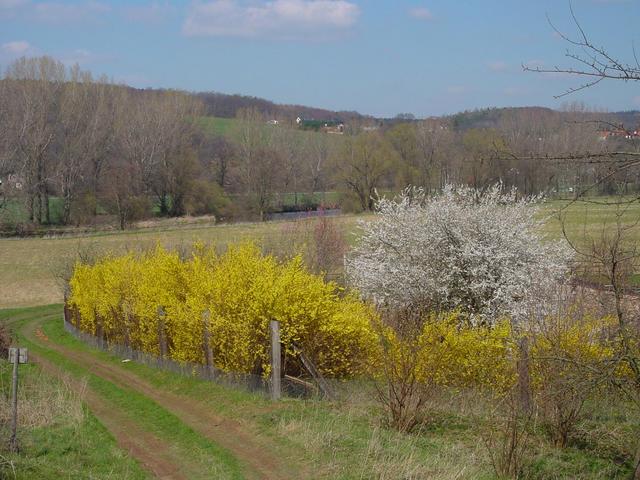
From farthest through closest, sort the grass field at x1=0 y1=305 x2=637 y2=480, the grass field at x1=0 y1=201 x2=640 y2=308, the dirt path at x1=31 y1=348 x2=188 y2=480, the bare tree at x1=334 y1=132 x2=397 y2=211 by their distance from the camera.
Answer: the bare tree at x1=334 y1=132 x2=397 y2=211, the grass field at x1=0 y1=201 x2=640 y2=308, the dirt path at x1=31 y1=348 x2=188 y2=480, the grass field at x1=0 y1=305 x2=637 y2=480

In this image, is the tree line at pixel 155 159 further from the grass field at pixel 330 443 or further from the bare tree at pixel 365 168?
the grass field at pixel 330 443

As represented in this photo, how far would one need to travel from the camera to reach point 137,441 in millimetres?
11164

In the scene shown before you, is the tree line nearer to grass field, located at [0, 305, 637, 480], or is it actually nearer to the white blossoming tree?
the white blossoming tree

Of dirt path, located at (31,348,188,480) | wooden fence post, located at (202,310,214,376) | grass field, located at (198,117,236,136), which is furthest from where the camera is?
grass field, located at (198,117,236,136)

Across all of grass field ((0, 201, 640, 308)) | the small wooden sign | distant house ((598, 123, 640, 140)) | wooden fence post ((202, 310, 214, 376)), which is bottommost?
grass field ((0, 201, 640, 308))

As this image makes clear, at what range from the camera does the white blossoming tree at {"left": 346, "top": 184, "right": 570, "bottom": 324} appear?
17.6 metres

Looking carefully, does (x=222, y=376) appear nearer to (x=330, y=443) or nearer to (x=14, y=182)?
(x=330, y=443)

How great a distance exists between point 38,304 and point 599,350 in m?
36.9

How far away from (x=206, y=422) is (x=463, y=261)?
840 cm

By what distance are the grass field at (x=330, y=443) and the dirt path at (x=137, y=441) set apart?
0.11 metres

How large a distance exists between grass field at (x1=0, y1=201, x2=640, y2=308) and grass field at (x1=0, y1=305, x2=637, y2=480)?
77.7 ft

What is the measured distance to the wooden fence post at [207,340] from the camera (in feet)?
47.9

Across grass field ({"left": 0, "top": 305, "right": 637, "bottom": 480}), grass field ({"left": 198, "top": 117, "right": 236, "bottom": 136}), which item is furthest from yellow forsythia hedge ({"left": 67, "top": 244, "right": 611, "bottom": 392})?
grass field ({"left": 198, "top": 117, "right": 236, "bottom": 136})

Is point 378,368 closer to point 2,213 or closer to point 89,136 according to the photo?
point 2,213
